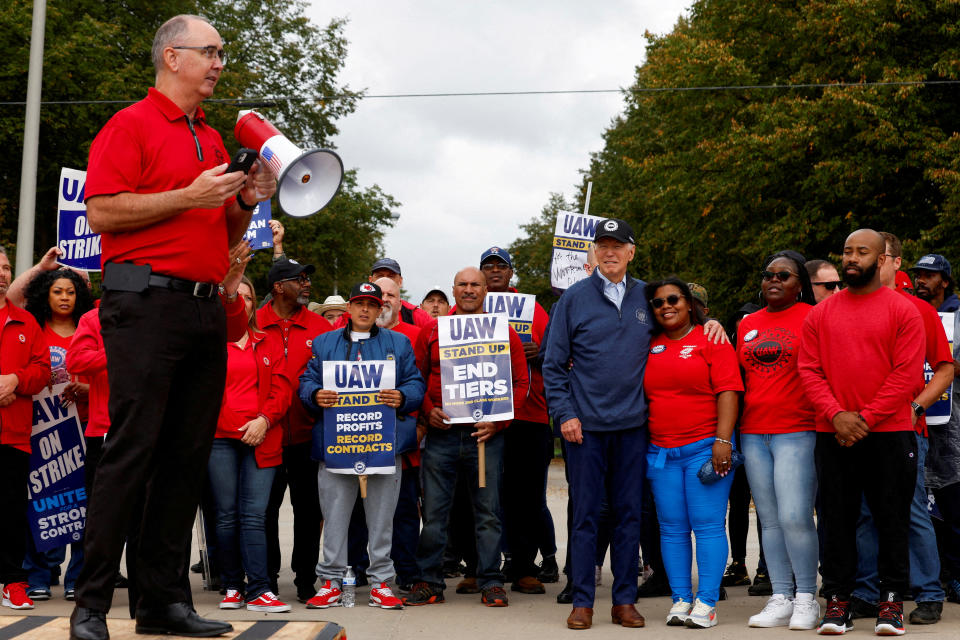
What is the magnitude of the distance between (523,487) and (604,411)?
1.76 meters

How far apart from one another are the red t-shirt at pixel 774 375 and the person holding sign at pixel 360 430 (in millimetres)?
2376

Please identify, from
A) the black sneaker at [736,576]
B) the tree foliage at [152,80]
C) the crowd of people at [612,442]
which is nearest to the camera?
the crowd of people at [612,442]

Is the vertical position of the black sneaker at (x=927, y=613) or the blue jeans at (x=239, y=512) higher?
the blue jeans at (x=239, y=512)

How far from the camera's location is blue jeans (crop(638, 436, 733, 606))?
274 inches

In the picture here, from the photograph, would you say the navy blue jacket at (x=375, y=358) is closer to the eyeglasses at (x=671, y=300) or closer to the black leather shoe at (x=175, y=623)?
the eyeglasses at (x=671, y=300)

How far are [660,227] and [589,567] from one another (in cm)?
2262

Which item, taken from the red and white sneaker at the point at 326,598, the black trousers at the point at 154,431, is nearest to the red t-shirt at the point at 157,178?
the black trousers at the point at 154,431

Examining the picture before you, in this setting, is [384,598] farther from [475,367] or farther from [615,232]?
[615,232]

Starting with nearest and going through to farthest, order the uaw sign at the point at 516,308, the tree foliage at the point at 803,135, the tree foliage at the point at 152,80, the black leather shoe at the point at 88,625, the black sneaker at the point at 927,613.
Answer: the black leather shoe at the point at 88,625
the black sneaker at the point at 927,613
the uaw sign at the point at 516,308
the tree foliage at the point at 803,135
the tree foliage at the point at 152,80

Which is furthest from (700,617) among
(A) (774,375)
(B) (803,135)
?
(B) (803,135)

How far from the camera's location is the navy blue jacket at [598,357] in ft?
23.3

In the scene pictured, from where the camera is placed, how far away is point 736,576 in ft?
29.6

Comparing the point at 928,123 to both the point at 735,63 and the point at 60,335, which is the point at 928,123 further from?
the point at 60,335

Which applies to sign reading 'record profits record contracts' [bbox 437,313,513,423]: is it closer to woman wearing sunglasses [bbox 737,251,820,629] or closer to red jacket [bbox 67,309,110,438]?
woman wearing sunglasses [bbox 737,251,820,629]
